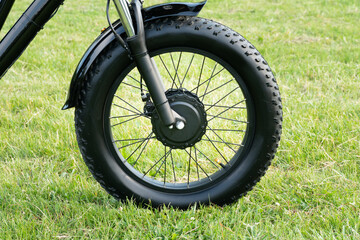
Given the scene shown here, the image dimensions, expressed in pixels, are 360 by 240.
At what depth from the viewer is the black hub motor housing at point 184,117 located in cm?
218

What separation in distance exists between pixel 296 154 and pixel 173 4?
1.33m

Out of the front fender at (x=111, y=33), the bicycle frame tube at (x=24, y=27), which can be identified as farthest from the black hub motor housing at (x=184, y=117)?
the bicycle frame tube at (x=24, y=27)

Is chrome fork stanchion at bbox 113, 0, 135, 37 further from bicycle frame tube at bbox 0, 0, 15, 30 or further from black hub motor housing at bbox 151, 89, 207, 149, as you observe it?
bicycle frame tube at bbox 0, 0, 15, 30

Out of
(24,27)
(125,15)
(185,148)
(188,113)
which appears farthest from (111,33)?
(185,148)

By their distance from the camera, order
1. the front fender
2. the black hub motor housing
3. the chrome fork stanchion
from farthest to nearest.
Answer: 1. the black hub motor housing
2. the front fender
3. the chrome fork stanchion

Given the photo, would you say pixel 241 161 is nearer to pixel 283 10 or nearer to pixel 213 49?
pixel 213 49

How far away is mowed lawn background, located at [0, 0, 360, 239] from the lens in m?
2.12

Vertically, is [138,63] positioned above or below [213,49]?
below

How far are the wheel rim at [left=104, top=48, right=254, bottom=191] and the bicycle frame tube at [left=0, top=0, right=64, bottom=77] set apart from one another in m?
0.47

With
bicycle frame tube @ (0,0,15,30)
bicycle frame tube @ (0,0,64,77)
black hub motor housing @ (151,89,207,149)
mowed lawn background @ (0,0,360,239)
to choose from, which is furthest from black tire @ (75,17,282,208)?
bicycle frame tube @ (0,0,15,30)

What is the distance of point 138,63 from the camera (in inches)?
79.8

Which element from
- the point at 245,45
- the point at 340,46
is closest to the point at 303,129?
the point at 245,45

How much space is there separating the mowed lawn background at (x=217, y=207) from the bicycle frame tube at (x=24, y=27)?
0.81 m

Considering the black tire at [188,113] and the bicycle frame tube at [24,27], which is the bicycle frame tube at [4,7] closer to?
the bicycle frame tube at [24,27]
